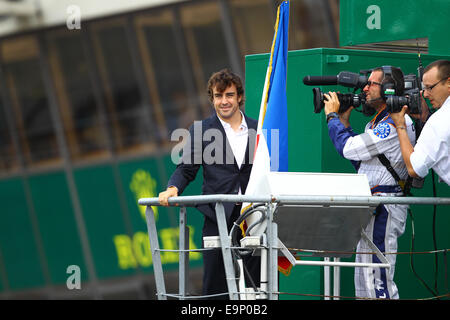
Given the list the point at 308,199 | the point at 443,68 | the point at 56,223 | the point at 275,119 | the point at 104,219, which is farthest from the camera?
the point at 56,223

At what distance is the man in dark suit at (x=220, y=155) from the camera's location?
17.7 ft

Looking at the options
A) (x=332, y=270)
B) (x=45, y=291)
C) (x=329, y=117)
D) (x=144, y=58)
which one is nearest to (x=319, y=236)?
(x=329, y=117)

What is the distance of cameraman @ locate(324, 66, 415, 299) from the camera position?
505 centimetres

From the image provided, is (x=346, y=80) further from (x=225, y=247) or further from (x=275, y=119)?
(x=225, y=247)

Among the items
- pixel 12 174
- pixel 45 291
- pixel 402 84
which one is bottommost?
pixel 45 291

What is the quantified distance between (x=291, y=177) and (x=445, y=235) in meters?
2.26

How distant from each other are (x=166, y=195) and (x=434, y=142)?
4.99 feet

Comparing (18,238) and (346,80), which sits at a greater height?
(346,80)

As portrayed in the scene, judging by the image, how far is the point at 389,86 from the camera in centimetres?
515

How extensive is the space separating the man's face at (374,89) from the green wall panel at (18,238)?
38.5 feet

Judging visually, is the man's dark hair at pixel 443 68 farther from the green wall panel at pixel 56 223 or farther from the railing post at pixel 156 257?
the green wall panel at pixel 56 223

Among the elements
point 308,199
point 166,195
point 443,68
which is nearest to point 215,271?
point 166,195

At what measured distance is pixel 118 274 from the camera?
15.4 metres

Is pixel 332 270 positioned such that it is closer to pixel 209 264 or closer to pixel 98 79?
pixel 209 264
